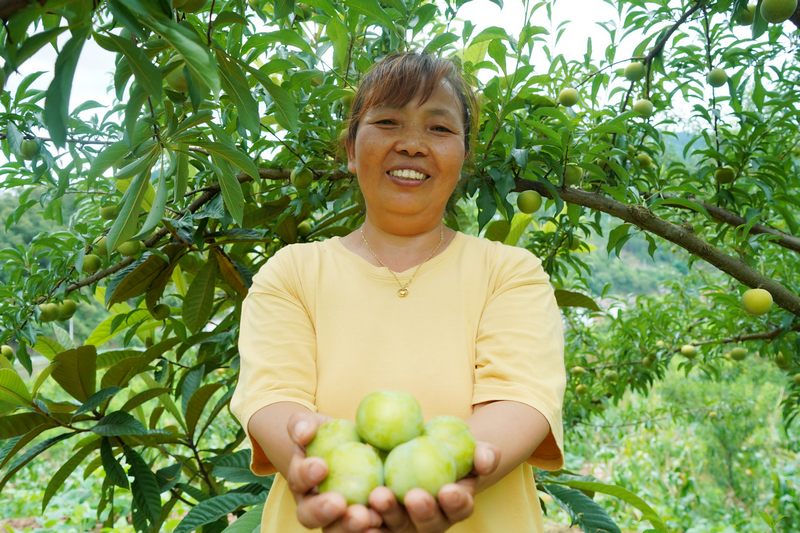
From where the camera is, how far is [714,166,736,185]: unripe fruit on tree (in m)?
1.76

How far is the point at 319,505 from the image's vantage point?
668 millimetres

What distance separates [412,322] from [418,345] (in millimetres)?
37

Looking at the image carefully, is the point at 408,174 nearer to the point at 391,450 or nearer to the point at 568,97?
the point at 391,450

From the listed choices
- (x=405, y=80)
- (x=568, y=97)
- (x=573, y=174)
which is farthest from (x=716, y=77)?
(x=405, y=80)

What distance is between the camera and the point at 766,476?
4.23 meters

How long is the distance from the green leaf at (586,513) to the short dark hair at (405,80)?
0.86 m

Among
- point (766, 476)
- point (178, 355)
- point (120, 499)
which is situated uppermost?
point (178, 355)

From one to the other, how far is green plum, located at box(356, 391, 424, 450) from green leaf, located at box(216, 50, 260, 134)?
35 cm

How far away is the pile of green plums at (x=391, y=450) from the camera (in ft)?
2.24

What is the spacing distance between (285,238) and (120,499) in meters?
2.91

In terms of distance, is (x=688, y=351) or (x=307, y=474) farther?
(x=688, y=351)

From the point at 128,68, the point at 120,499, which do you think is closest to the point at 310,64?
the point at 128,68

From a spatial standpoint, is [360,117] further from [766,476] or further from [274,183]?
[766,476]

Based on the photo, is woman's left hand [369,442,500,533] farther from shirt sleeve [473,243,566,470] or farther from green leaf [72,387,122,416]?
green leaf [72,387,122,416]
